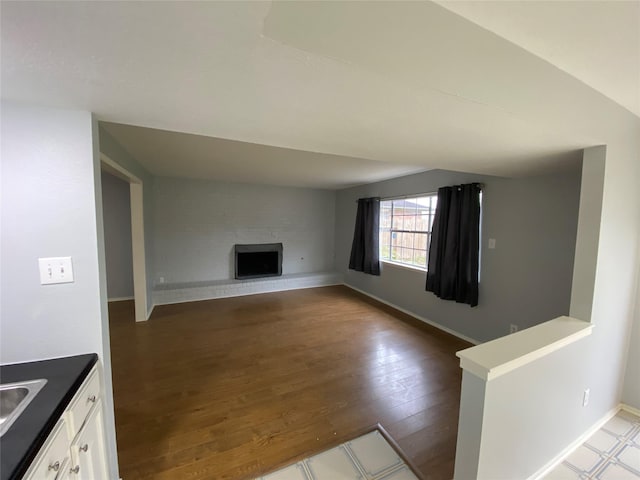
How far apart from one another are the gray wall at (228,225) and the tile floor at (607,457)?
489cm

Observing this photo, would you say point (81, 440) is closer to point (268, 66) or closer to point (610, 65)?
point (268, 66)

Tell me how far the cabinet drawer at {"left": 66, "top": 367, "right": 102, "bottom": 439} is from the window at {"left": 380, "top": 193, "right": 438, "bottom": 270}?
3.84 meters

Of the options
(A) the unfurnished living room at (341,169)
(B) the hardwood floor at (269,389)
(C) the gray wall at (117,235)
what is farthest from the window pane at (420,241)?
(C) the gray wall at (117,235)

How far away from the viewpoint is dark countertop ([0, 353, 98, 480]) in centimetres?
71

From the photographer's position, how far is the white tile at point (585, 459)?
1.64m

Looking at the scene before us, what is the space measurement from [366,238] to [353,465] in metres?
3.70

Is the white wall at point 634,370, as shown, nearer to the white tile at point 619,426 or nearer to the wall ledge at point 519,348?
the white tile at point 619,426

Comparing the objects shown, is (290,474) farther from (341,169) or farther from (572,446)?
(341,169)

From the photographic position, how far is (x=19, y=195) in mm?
1085

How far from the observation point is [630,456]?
5.65 ft

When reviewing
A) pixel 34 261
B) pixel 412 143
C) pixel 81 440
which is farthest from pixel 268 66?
pixel 81 440

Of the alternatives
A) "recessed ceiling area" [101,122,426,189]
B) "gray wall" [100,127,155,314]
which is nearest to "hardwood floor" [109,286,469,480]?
"gray wall" [100,127,155,314]

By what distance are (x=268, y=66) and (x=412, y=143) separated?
113 cm

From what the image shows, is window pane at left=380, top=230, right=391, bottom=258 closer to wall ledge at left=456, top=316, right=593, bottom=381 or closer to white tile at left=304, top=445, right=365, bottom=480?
wall ledge at left=456, top=316, right=593, bottom=381
